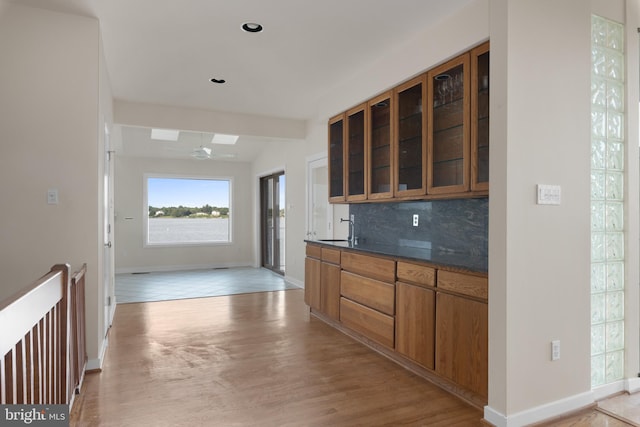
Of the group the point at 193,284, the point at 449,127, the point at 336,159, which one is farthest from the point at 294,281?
the point at 449,127

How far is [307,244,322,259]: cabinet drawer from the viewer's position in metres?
4.59

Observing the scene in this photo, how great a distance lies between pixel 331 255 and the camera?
4.27 metres

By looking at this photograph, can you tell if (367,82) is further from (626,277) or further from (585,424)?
(585,424)

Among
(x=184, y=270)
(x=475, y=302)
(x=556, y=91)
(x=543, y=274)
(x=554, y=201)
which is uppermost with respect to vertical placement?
(x=556, y=91)

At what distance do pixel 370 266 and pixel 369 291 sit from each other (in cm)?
22

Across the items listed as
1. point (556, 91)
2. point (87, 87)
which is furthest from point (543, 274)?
point (87, 87)

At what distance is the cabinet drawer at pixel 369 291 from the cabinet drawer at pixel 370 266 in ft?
0.16

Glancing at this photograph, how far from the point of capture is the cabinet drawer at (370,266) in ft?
10.8

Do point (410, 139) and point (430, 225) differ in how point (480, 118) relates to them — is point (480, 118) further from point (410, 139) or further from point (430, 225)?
point (430, 225)

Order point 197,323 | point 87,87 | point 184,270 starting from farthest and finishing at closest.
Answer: point 184,270
point 197,323
point 87,87

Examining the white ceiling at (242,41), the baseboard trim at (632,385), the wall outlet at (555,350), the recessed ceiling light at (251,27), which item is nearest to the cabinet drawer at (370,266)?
the wall outlet at (555,350)

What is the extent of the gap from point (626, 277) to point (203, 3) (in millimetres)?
3483

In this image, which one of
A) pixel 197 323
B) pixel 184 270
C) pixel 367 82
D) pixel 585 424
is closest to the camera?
pixel 585 424

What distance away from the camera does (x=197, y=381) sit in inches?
114
